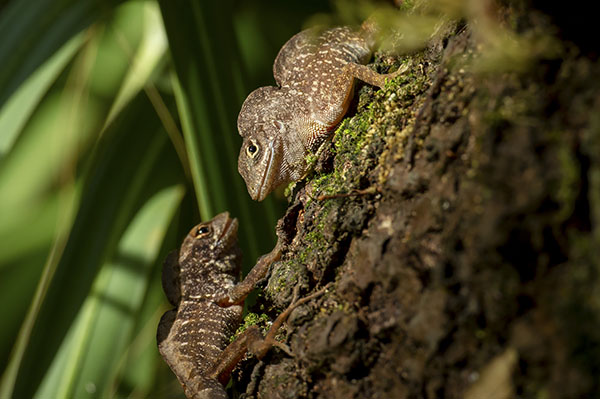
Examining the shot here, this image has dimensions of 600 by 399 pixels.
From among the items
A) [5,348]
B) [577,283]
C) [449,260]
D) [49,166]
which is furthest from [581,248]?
[5,348]

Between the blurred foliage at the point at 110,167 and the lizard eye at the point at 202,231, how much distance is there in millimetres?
84

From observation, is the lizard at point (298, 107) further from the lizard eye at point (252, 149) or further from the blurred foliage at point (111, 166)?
the blurred foliage at point (111, 166)

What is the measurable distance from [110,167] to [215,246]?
28.8 inches

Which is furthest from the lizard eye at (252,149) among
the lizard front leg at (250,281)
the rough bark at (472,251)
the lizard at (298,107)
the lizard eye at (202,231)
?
the rough bark at (472,251)

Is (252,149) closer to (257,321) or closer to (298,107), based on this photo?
(298,107)

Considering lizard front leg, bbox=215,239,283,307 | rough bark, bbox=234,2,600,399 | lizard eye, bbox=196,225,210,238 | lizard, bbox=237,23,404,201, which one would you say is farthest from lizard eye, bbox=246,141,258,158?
rough bark, bbox=234,2,600,399

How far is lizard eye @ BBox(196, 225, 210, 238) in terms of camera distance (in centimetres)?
191

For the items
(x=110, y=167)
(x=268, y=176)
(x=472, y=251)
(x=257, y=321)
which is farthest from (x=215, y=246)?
(x=472, y=251)

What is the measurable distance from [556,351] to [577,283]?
9 cm

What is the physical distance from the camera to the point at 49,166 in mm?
2359

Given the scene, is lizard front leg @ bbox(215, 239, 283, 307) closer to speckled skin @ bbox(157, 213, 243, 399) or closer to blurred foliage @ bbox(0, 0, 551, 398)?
speckled skin @ bbox(157, 213, 243, 399)

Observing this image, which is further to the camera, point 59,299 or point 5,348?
point 5,348

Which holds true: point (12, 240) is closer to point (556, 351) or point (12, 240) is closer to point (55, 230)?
point (55, 230)

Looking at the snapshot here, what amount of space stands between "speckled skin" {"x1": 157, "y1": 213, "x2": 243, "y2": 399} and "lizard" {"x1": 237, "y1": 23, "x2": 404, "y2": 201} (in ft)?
1.34
